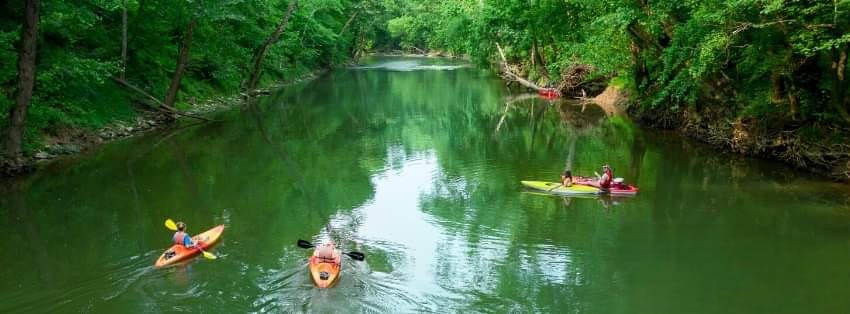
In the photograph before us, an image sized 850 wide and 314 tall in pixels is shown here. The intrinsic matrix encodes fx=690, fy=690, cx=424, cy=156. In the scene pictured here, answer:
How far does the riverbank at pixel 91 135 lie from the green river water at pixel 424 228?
0.52m

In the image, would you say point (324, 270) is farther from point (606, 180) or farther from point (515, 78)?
point (515, 78)

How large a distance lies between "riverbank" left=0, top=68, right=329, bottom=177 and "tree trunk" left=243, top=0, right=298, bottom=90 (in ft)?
17.6

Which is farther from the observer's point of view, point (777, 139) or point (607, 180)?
point (777, 139)

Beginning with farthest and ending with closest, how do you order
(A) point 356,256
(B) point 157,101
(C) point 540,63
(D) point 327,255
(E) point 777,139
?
(C) point 540,63 < (B) point 157,101 < (E) point 777,139 < (A) point 356,256 < (D) point 327,255

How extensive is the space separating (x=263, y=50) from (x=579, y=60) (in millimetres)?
17353

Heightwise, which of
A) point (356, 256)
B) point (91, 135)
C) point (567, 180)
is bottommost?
point (356, 256)

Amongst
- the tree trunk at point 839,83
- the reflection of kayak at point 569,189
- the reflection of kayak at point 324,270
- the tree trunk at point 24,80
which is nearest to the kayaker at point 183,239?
the reflection of kayak at point 324,270

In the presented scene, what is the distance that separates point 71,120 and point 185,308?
1382 cm

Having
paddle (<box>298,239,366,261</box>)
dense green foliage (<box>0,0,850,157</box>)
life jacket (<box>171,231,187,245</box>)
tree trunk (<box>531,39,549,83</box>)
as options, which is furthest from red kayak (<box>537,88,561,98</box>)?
life jacket (<box>171,231,187,245</box>)

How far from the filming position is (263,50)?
Result: 38.0 m

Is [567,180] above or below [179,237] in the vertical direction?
above

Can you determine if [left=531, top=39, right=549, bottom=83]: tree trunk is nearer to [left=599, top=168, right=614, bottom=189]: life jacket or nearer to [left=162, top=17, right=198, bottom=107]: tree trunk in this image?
[left=162, top=17, right=198, bottom=107]: tree trunk

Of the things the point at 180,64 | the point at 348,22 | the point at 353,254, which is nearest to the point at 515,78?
the point at 348,22

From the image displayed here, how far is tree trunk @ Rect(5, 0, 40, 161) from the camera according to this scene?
16.2 m
